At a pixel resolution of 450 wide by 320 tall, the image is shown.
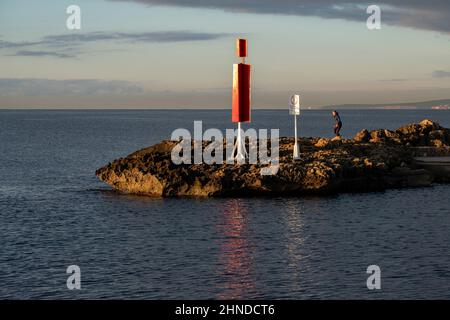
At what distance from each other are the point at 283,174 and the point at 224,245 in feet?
48.3

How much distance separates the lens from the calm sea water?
1119 inches

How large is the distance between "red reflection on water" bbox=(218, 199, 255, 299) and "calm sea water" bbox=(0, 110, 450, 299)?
0.17 feet

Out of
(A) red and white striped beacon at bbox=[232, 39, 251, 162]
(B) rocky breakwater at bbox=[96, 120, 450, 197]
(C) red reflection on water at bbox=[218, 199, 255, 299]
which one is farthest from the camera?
(A) red and white striped beacon at bbox=[232, 39, 251, 162]

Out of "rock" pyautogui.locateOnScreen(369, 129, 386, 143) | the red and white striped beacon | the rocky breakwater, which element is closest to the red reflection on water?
the rocky breakwater

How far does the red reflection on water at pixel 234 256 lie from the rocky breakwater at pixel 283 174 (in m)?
3.63

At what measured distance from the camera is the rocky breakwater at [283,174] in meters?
50.0

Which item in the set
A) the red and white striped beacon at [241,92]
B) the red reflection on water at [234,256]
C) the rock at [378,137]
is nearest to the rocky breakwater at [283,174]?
the red and white striped beacon at [241,92]

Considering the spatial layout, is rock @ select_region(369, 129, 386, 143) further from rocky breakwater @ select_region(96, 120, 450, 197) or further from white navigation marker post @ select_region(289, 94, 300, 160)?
white navigation marker post @ select_region(289, 94, 300, 160)

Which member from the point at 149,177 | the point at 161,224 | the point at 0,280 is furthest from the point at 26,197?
the point at 0,280

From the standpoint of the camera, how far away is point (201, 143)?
5841 cm

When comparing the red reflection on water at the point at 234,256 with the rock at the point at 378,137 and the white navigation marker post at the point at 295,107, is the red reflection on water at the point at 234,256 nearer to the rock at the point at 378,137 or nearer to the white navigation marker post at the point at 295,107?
the white navigation marker post at the point at 295,107

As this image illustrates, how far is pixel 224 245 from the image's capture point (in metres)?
36.2
